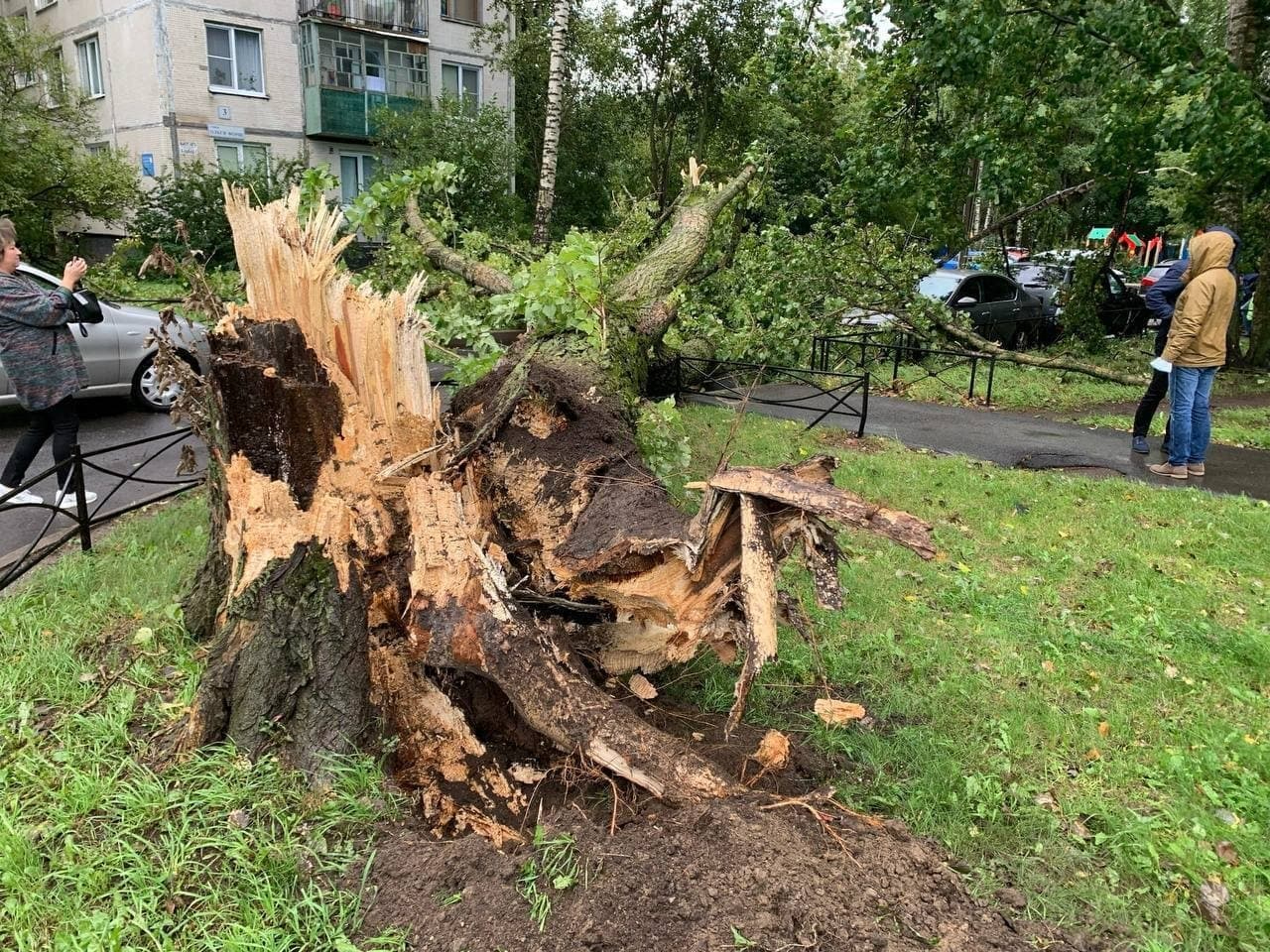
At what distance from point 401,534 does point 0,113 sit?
16.3m

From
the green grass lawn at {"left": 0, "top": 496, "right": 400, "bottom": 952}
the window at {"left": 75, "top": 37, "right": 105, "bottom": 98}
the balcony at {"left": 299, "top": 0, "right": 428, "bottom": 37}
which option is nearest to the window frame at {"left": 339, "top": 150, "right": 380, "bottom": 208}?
the balcony at {"left": 299, "top": 0, "right": 428, "bottom": 37}

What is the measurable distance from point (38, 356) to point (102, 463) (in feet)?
6.39

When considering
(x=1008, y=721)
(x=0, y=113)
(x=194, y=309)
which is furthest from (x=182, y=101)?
(x=1008, y=721)

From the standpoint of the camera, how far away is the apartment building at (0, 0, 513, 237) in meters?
20.8

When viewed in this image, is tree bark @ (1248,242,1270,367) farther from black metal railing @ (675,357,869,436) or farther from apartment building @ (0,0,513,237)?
apartment building @ (0,0,513,237)

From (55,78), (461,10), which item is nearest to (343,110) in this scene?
(461,10)

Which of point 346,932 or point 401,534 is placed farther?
point 401,534

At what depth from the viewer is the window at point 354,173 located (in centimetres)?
2419

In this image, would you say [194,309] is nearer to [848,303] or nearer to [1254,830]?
[1254,830]

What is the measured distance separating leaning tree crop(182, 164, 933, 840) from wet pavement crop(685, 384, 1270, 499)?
517 cm

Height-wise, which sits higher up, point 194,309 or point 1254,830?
point 194,309

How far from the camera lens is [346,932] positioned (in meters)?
2.20

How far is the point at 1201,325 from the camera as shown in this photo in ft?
21.4

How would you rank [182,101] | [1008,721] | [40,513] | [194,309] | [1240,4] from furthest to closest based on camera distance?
[182,101]
[1240,4]
[40,513]
[194,309]
[1008,721]
